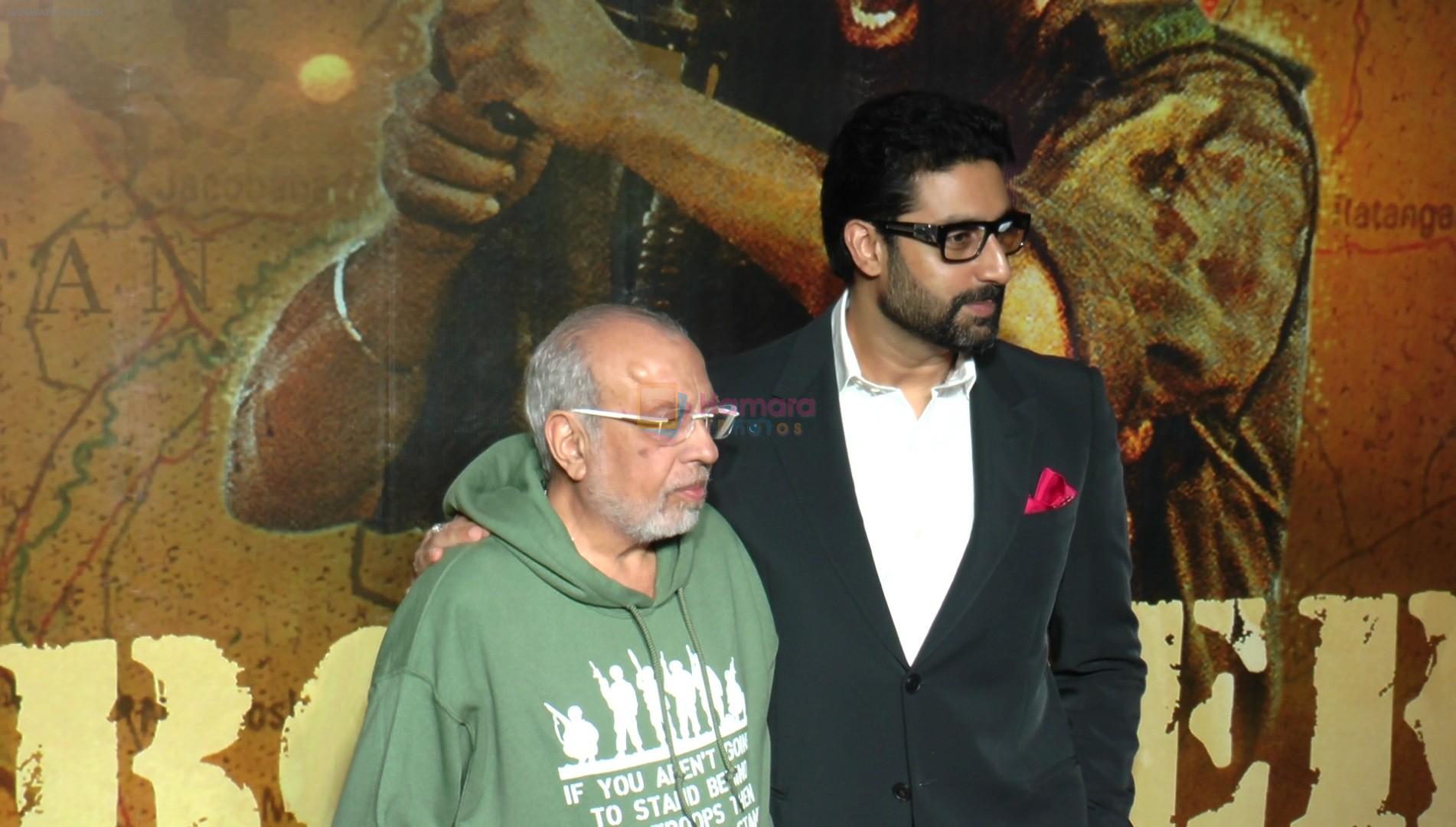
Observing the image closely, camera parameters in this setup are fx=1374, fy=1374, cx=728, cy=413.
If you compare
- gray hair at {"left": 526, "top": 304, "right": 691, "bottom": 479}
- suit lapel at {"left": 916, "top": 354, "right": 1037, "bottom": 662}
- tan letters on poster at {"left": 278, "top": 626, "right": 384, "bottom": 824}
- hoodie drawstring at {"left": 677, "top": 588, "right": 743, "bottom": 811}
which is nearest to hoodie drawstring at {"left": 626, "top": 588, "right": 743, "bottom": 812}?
hoodie drawstring at {"left": 677, "top": 588, "right": 743, "bottom": 811}

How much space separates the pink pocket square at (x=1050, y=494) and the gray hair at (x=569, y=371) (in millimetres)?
619

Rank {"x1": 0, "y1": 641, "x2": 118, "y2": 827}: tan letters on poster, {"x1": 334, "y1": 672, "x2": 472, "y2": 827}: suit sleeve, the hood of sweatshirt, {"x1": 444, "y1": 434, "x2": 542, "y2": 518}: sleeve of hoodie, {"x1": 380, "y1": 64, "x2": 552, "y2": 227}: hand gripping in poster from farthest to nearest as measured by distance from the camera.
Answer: {"x1": 380, "y1": 64, "x2": 552, "y2": 227}: hand gripping in poster < {"x1": 0, "y1": 641, "x2": 118, "y2": 827}: tan letters on poster < {"x1": 444, "y1": 434, "x2": 542, "y2": 518}: sleeve of hoodie < the hood of sweatshirt < {"x1": 334, "y1": 672, "x2": 472, "y2": 827}: suit sleeve

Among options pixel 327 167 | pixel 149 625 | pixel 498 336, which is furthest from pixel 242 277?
pixel 149 625

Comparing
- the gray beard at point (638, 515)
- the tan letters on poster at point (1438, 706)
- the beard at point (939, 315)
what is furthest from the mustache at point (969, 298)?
the tan letters on poster at point (1438, 706)

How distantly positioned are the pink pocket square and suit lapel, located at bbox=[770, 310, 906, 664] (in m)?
0.27

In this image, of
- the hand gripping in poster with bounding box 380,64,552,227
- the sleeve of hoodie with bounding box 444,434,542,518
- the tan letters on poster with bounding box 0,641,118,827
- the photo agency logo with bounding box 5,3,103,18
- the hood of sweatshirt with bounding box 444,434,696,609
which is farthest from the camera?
the hand gripping in poster with bounding box 380,64,552,227

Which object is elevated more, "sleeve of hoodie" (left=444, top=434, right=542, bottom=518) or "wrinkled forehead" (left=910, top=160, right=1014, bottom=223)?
"wrinkled forehead" (left=910, top=160, right=1014, bottom=223)

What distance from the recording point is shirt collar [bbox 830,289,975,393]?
2.10 m

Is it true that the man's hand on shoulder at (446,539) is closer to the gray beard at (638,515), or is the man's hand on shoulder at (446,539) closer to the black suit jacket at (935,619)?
the gray beard at (638,515)

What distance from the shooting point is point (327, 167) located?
99.3 inches

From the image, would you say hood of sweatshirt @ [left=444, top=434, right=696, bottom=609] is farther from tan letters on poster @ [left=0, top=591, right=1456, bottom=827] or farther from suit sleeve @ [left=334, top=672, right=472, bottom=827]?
tan letters on poster @ [left=0, top=591, right=1456, bottom=827]

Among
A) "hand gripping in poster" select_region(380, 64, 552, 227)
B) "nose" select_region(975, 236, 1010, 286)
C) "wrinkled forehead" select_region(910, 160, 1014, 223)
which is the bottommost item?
"nose" select_region(975, 236, 1010, 286)

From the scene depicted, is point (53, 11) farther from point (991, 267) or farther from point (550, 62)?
point (991, 267)

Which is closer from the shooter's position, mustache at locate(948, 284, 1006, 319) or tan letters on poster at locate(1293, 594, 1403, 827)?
mustache at locate(948, 284, 1006, 319)
